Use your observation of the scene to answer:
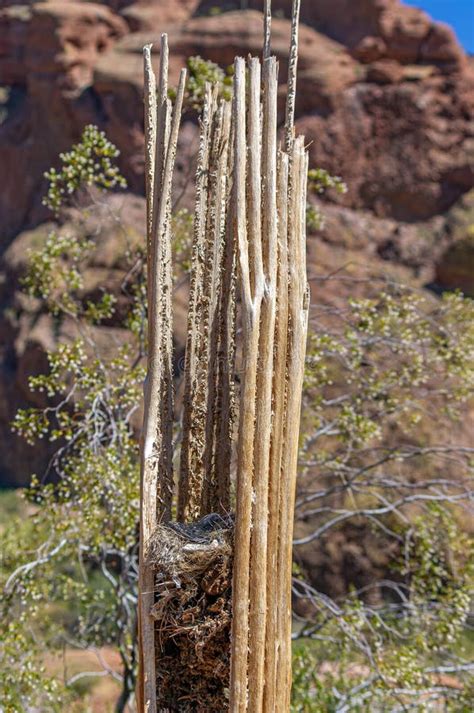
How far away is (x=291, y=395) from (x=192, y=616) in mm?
712

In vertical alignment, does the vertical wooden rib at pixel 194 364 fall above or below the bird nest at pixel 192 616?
above

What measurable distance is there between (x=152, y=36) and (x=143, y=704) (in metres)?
13.5

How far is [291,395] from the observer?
6.71 ft

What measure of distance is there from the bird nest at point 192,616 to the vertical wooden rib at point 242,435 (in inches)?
3.8

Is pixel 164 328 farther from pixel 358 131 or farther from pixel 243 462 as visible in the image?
pixel 358 131

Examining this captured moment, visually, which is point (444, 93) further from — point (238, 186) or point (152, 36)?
point (238, 186)

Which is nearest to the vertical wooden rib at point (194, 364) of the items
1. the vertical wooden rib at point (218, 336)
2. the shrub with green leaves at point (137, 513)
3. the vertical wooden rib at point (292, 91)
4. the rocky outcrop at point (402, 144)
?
the vertical wooden rib at point (218, 336)

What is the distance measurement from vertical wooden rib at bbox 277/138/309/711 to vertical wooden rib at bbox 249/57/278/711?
0.08 m

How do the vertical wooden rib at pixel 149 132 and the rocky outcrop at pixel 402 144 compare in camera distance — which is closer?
the vertical wooden rib at pixel 149 132

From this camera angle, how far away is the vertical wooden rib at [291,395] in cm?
201

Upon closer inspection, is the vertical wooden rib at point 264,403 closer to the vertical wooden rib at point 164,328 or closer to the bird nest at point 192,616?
the bird nest at point 192,616

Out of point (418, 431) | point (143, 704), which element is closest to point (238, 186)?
point (143, 704)

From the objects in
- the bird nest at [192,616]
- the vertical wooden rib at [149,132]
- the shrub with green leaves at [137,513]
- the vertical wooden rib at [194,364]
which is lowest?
the shrub with green leaves at [137,513]

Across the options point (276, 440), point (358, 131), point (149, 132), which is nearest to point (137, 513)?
point (276, 440)
